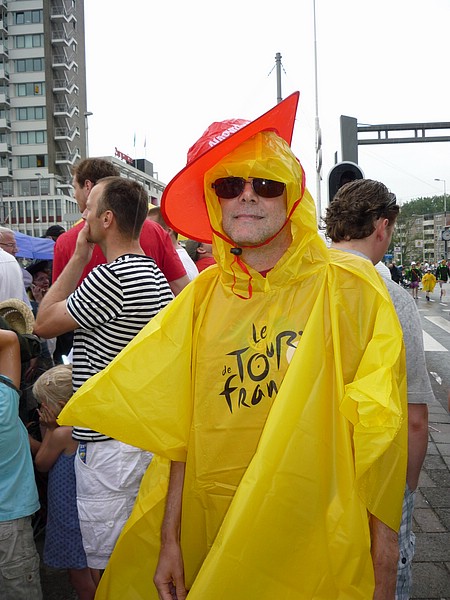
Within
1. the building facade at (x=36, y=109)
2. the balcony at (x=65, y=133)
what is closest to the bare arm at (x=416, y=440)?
the building facade at (x=36, y=109)

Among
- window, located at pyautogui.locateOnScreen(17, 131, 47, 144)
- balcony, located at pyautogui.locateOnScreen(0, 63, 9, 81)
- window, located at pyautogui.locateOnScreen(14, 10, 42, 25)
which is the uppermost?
window, located at pyautogui.locateOnScreen(14, 10, 42, 25)

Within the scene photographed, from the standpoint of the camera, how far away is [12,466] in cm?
235

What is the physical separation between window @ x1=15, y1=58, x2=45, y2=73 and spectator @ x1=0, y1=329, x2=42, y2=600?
7350 centimetres

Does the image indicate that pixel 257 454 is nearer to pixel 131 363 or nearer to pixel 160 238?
pixel 131 363

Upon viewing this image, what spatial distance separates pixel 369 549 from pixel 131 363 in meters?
0.82

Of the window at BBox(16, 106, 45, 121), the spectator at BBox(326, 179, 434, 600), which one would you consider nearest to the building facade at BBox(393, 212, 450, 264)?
the window at BBox(16, 106, 45, 121)

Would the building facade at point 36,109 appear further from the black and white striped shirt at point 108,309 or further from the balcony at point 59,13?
the black and white striped shirt at point 108,309

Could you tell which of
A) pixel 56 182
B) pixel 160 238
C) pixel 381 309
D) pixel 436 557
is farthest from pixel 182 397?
pixel 56 182

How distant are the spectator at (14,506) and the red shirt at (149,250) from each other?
651mm

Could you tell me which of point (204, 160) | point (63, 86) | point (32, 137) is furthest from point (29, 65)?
point (204, 160)

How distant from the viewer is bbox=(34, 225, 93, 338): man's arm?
2.19m

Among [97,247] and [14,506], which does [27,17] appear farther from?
[14,506]

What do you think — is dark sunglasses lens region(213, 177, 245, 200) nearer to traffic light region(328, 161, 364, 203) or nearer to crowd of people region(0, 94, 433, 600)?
crowd of people region(0, 94, 433, 600)

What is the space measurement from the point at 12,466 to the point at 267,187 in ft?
5.32
